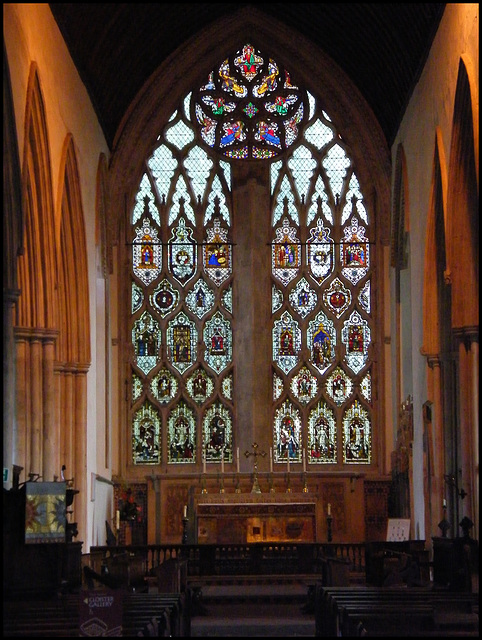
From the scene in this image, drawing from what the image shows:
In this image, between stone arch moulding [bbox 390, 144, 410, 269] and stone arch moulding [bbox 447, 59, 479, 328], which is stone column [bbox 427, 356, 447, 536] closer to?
→ stone arch moulding [bbox 447, 59, 479, 328]

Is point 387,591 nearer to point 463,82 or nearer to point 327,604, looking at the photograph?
point 327,604

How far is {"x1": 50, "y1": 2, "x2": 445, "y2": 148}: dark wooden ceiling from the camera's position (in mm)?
18969

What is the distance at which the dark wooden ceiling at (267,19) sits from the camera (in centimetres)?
1897

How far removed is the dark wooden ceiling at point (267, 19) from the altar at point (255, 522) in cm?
670

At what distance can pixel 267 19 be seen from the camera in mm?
23375

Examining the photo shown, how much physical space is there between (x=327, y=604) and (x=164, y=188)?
12.8m

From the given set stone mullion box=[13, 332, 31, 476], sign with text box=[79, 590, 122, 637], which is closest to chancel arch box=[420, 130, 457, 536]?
stone mullion box=[13, 332, 31, 476]

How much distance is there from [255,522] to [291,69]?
8.45 m

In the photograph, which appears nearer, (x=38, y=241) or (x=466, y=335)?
(x=466, y=335)

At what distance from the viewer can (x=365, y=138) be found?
77.1 feet

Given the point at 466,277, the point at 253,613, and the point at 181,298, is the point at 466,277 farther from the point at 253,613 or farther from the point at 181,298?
the point at 181,298

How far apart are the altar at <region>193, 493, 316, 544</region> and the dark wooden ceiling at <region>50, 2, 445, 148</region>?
22.0ft

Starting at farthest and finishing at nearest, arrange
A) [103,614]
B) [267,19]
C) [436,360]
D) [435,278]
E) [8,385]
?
[267,19] < [435,278] < [436,360] < [8,385] < [103,614]

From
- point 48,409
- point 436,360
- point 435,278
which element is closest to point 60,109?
point 48,409
